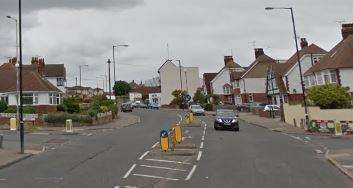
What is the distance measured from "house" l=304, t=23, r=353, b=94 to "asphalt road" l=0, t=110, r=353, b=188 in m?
29.8

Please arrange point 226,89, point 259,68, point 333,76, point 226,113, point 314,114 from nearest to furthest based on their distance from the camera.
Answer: point 226,113, point 314,114, point 333,76, point 259,68, point 226,89

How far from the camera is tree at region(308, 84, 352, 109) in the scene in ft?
139

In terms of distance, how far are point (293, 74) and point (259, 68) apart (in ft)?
72.0

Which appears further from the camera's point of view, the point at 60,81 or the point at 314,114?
the point at 60,81

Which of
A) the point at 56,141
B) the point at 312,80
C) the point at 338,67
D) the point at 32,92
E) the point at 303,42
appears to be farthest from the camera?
the point at 303,42

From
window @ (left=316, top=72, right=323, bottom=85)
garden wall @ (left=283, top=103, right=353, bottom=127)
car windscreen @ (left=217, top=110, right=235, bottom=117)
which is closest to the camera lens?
garden wall @ (left=283, top=103, right=353, bottom=127)

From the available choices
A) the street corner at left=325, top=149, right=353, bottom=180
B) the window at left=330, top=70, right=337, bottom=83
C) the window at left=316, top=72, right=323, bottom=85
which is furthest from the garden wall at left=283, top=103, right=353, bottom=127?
the street corner at left=325, top=149, right=353, bottom=180

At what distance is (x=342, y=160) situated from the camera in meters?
20.8

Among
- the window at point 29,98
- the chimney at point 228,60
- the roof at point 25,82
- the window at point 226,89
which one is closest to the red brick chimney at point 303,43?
the window at point 226,89

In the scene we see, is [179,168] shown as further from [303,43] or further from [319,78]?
[303,43]

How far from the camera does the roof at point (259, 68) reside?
94250 millimetres

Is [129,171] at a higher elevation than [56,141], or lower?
lower

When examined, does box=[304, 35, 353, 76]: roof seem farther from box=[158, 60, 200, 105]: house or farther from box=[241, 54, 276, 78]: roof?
box=[158, 60, 200, 105]: house

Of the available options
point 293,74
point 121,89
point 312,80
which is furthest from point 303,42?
point 121,89
